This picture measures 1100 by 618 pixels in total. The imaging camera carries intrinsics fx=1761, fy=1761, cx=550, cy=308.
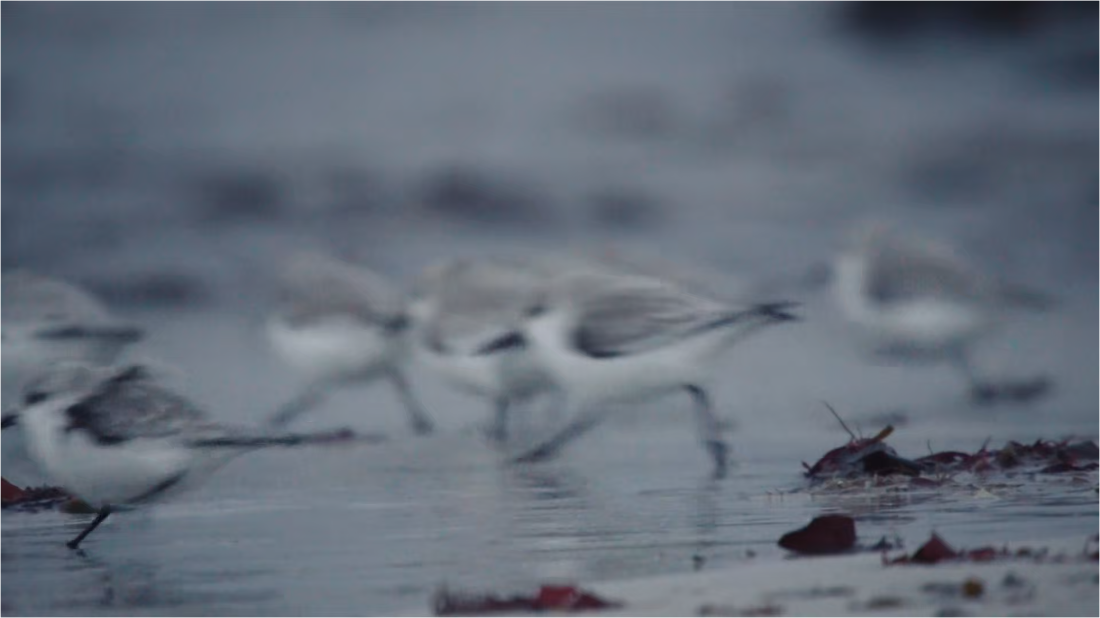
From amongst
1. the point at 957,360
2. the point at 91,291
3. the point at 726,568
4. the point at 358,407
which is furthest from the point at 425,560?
the point at 91,291

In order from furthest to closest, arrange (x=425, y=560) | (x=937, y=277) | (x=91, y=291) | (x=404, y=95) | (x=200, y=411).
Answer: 1. (x=404, y=95)
2. (x=91, y=291)
3. (x=937, y=277)
4. (x=200, y=411)
5. (x=425, y=560)

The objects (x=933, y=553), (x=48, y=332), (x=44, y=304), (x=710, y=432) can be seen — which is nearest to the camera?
(x=933, y=553)

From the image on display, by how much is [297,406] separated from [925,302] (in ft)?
6.45

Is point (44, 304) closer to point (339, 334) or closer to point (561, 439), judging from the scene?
point (339, 334)

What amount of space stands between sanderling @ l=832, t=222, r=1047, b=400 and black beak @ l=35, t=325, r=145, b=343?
2243 millimetres

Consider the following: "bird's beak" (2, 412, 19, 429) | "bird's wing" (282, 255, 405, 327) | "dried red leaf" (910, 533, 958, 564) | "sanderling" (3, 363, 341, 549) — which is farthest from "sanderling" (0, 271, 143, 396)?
"dried red leaf" (910, 533, 958, 564)

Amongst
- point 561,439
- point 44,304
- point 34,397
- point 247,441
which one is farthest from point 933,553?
point 44,304

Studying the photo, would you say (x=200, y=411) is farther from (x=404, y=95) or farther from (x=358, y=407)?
(x=404, y=95)

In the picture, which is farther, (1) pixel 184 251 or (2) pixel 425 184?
(2) pixel 425 184

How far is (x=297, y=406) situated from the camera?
17.9ft

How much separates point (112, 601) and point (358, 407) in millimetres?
2602

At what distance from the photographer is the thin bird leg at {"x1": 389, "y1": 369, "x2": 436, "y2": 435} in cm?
521

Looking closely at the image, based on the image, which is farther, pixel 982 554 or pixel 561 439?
pixel 561 439

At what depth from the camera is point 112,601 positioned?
301cm
